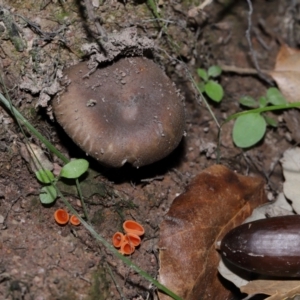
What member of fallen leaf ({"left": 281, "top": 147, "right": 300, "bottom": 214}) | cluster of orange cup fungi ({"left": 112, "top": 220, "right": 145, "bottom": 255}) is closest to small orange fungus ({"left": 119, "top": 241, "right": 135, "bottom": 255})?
cluster of orange cup fungi ({"left": 112, "top": 220, "right": 145, "bottom": 255})

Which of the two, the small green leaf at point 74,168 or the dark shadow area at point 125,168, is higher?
the small green leaf at point 74,168

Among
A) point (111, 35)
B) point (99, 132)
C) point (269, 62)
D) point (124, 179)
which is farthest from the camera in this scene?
point (269, 62)

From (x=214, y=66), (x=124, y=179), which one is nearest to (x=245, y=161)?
(x=214, y=66)

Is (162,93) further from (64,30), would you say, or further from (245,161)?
(245,161)

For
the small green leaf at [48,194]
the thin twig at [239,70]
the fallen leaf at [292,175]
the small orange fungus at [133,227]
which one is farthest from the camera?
the thin twig at [239,70]

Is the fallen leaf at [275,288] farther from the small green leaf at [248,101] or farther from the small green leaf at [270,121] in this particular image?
the small green leaf at [248,101]

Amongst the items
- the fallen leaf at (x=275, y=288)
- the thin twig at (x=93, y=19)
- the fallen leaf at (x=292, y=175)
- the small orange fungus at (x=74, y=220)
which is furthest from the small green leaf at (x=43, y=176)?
the fallen leaf at (x=292, y=175)
